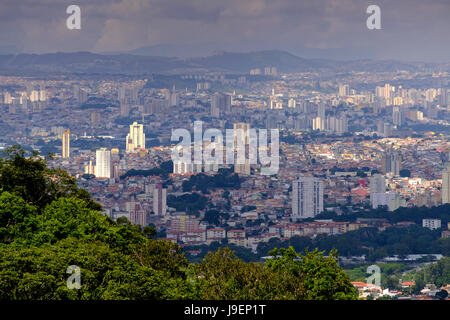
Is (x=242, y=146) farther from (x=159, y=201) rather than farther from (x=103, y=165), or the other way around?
(x=159, y=201)

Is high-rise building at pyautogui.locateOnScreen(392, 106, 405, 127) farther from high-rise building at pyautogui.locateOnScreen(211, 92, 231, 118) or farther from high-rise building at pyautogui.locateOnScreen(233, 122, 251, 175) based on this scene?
high-rise building at pyautogui.locateOnScreen(233, 122, 251, 175)

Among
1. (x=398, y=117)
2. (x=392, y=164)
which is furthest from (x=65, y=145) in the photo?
(x=398, y=117)

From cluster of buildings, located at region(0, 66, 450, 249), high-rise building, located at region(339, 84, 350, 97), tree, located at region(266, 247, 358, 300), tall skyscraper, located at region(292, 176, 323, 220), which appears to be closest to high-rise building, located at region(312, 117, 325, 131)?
cluster of buildings, located at region(0, 66, 450, 249)

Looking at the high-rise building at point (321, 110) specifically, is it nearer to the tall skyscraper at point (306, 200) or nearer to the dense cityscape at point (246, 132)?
the dense cityscape at point (246, 132)

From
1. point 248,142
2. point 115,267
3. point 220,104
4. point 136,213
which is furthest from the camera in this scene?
point 220,104

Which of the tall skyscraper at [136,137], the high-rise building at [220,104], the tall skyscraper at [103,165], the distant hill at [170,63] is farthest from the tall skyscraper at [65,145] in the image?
the high-rise building at [220,104]
